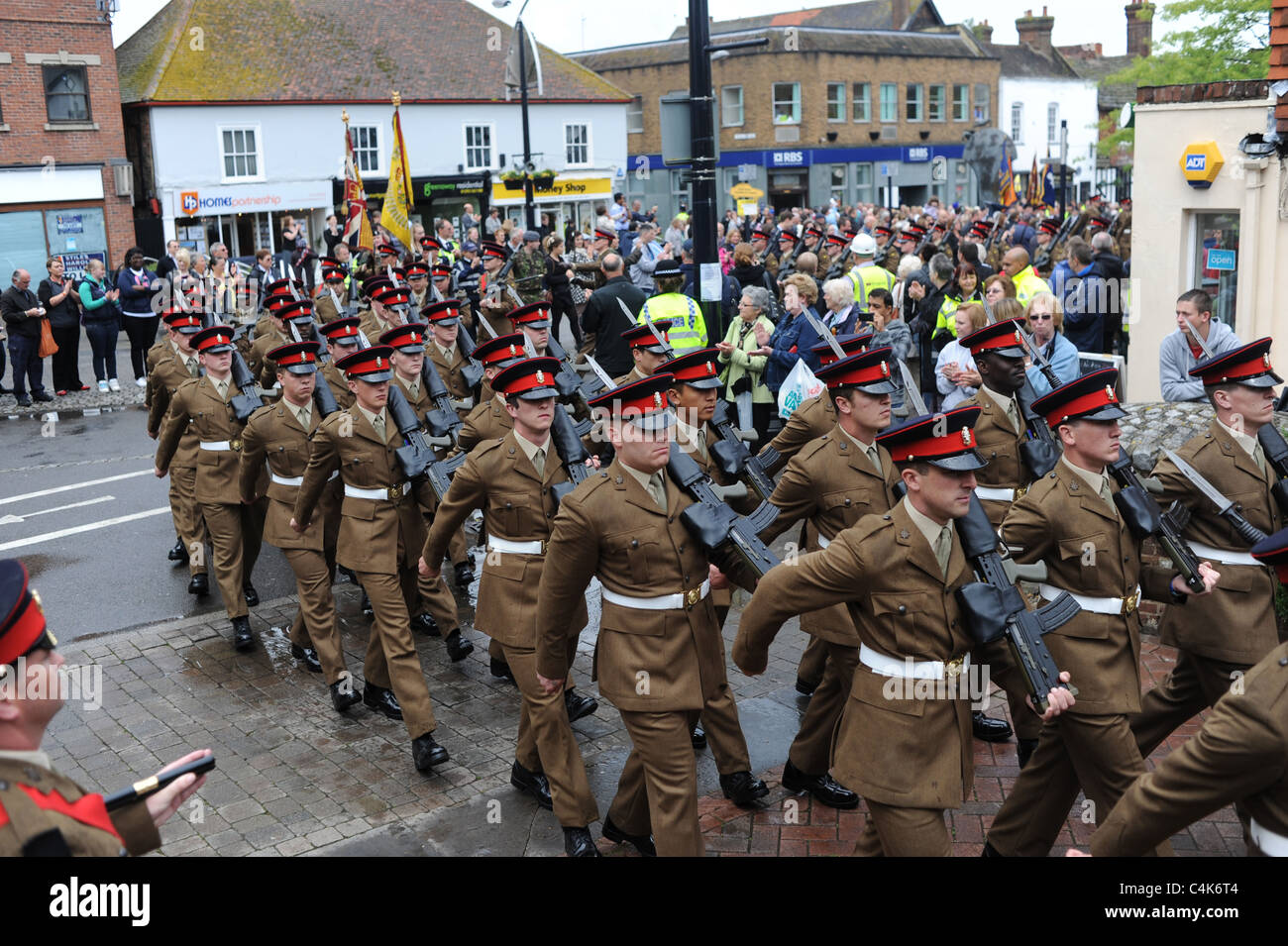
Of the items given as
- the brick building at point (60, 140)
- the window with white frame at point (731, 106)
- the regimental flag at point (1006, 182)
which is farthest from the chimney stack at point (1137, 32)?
the brick building at point (60, 140)

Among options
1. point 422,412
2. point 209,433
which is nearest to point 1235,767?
point 422,412

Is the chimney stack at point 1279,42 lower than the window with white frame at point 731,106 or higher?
lower

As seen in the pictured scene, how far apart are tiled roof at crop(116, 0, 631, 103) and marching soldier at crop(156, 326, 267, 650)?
87.1 feet

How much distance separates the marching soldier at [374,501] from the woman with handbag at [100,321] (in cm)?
1277

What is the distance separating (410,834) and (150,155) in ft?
102

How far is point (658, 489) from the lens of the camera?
516cm

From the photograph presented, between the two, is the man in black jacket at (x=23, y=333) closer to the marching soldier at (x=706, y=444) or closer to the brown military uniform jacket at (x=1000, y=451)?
the marching soldier at (x=706, y=444)

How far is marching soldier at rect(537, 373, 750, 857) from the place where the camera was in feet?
16.4

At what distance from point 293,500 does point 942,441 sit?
480cm

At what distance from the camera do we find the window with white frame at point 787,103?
159 ft

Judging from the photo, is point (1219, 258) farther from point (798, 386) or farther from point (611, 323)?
point (611, 323)

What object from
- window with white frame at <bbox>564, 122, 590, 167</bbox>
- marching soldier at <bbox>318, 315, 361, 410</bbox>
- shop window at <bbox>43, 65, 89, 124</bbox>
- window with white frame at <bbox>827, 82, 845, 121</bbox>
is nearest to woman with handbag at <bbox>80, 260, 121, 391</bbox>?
marching soldier at <bbox>318, 315, 361, 410</bbox>
